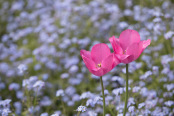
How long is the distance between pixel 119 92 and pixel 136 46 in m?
0.66

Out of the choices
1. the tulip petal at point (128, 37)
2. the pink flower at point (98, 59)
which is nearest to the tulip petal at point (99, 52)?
the pink flower at point (98, 59)

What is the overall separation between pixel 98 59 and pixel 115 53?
0.42 feet

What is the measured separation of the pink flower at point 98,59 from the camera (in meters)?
1.33

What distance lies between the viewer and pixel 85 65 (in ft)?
9.20

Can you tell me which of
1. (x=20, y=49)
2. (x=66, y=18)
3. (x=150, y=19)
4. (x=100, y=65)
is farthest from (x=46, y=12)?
(x=100, y=65)

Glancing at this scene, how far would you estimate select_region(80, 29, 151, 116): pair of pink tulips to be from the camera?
1.31 meters

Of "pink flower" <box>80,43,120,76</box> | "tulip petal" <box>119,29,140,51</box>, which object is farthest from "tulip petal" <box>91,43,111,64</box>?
"tulip petal" <box>119,29,140,51</box>

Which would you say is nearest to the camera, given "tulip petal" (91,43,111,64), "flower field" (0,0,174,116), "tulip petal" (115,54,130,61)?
"tulip petal" (115,54,130,61)

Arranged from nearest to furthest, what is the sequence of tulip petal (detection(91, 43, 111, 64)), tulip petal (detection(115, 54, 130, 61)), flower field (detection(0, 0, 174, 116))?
1. tulip petal (detection(115, 54, 130, 61))
2. tulip petal (detection(91, 43, 111, 64))
3. flower field (detection(0, 0, 174, 116))

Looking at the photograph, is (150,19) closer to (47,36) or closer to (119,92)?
(47,36)

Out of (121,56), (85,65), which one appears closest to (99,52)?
(121,56)

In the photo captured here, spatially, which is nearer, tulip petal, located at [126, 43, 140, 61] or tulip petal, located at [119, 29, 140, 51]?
tulip petal, located at [126, 43, 140, 61]

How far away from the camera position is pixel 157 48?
2922 mm

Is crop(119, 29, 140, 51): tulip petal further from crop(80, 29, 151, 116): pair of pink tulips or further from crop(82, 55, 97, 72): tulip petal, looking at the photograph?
crop(82, 55, 97, 72): tulip petal
